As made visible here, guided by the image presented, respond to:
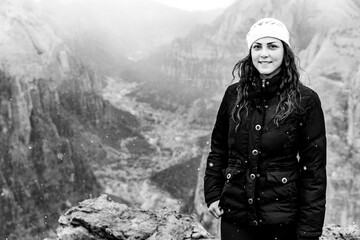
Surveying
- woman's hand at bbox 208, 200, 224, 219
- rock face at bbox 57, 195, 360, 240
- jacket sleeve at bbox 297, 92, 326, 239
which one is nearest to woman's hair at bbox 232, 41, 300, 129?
jacket sleeve at bbox 297, 92, 326, 239

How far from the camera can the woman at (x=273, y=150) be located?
5371mm

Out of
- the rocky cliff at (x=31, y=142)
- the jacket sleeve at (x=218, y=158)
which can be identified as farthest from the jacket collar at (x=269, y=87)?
the rocky cliff at (x=31, y=142)

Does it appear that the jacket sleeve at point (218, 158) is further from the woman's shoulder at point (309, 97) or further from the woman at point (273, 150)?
the woman's shoulder at point (309, 97)

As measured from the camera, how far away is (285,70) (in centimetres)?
568

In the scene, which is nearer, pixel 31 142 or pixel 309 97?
pixel 309 97

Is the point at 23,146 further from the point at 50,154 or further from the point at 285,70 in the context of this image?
the point at 285,70

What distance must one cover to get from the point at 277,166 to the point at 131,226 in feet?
18.4

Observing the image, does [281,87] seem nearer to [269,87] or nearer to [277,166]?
[269,87]

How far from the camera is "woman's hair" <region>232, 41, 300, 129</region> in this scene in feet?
17.7

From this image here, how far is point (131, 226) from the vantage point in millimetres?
10172

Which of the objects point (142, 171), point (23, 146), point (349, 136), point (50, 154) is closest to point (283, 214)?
point (349, 136)

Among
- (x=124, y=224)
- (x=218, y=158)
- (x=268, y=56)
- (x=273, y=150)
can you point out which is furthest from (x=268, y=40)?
(x=124, y=224)

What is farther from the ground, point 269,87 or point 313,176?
point 269,87

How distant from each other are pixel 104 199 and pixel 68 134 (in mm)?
138252
